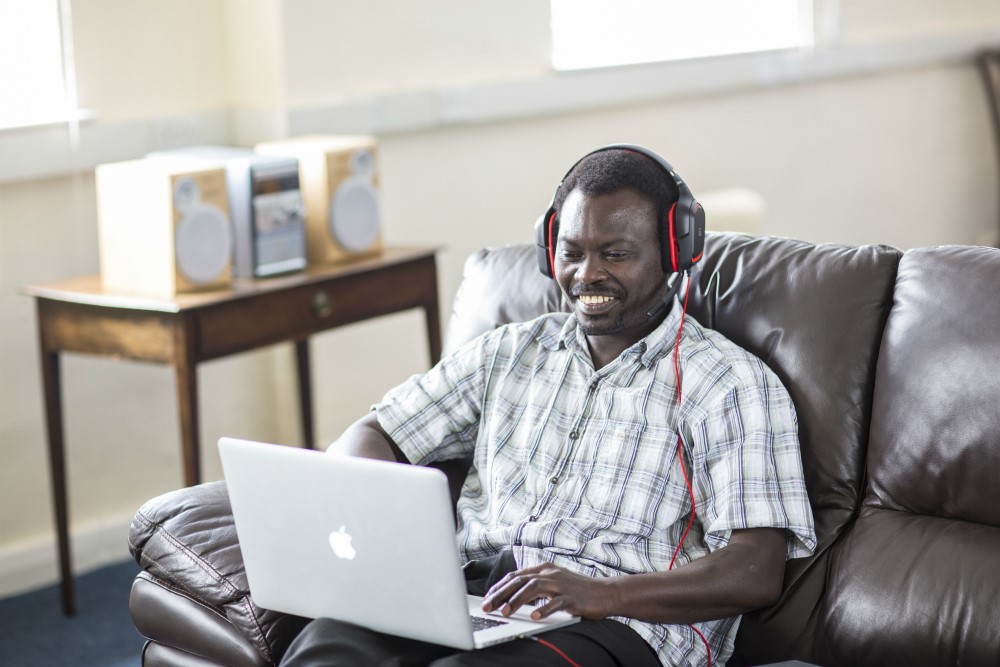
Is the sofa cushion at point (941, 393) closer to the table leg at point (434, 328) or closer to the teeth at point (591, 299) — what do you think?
the teeth at point (591, 299)

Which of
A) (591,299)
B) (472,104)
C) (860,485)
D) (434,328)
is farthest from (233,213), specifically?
(860,485)

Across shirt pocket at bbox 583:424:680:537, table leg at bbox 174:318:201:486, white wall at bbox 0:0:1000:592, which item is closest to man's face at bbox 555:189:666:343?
shirt pocket at bbox 583:424:680:537

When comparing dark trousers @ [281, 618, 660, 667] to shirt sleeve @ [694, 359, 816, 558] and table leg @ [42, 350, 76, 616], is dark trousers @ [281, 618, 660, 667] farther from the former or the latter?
table leg @ [42, 350, 76, 616]

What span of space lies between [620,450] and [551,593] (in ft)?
0.98

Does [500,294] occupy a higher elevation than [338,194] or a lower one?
lower

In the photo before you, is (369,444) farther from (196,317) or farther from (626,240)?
(196,317)

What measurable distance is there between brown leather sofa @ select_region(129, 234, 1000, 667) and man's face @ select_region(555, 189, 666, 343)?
0.56 feet

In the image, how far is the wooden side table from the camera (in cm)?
249

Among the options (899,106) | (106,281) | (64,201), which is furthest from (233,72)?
(899,106)

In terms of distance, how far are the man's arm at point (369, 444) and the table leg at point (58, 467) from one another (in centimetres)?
106

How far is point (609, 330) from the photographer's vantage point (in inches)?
70.0

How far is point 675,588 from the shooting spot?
1.53 meters

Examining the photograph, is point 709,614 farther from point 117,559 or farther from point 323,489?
point 117,559

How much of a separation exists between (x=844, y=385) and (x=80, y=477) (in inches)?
78.2
